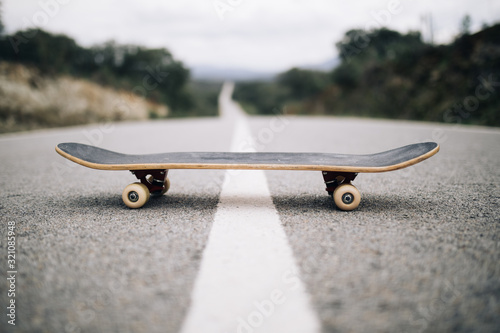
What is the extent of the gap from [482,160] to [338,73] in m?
18.6

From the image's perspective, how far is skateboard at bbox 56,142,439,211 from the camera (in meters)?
2.38

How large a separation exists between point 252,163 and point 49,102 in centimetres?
1195

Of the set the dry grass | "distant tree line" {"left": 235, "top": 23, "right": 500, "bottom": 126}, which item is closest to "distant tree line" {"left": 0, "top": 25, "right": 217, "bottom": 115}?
the dry grass

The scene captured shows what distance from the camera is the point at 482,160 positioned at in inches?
173

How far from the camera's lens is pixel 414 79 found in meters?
14.9

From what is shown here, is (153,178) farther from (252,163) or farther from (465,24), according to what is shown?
(465,24)

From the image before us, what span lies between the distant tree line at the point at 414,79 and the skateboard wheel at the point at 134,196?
9.96 meters

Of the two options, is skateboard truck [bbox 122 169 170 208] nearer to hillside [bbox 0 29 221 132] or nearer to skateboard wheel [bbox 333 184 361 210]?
skateboard wheel [bbox 333 184 361 210]

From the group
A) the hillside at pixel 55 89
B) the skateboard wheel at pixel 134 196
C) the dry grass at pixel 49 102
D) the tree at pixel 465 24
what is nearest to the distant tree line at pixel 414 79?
the tree at pixel 465 24

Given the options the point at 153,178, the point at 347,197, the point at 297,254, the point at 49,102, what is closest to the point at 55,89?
the point at 49,102

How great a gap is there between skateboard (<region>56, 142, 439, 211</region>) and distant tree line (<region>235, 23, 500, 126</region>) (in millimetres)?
8699

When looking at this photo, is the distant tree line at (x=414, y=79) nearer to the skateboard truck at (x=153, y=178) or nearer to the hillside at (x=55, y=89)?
the skateboard truck at (x=153, y=178)

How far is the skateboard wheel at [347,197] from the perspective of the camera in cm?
240

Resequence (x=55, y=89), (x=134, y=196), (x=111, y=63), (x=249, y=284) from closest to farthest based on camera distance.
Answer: (x=249, y=284) < (x=134, y=196) < (x=55, y=89) < (x=111, y=63)
